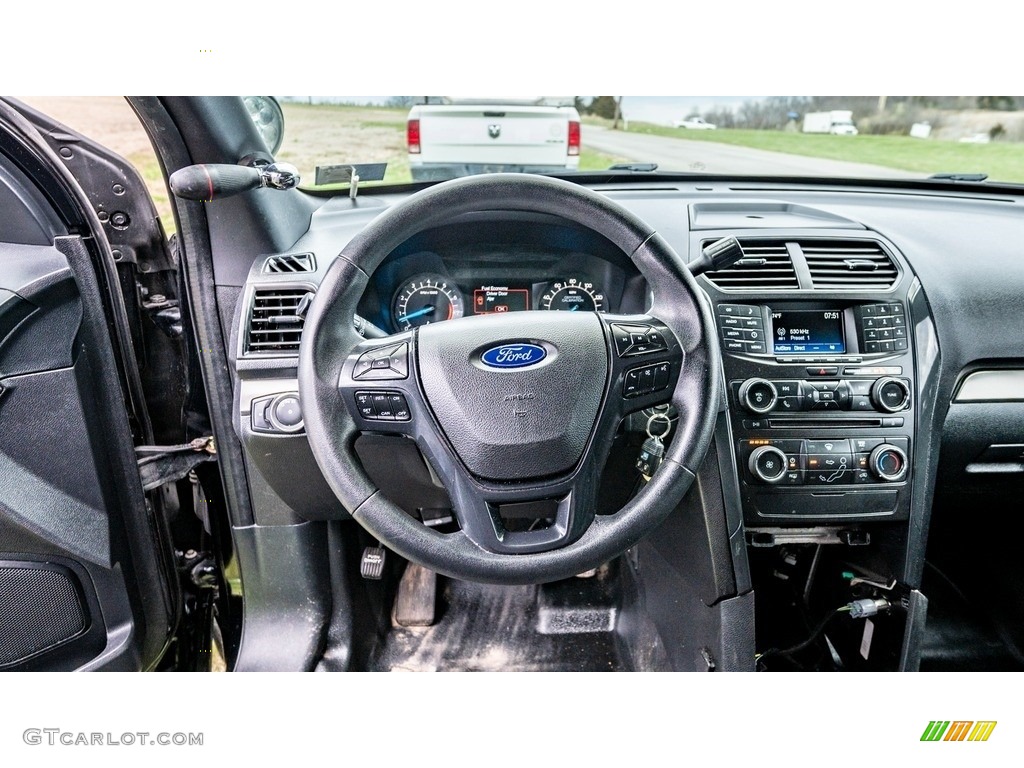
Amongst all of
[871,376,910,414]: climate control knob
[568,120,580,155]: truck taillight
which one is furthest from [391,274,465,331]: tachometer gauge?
[871,376,910,414]: climate control knob

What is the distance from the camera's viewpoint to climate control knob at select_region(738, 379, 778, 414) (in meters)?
1.61

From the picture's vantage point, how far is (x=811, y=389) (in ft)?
5.30

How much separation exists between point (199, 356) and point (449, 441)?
0.85m

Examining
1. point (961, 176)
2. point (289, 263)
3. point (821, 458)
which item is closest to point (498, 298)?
point (289, 263)

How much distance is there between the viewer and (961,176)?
6.80 feet

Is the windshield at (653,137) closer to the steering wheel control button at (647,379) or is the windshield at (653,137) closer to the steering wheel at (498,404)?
the steering wheel at (498,404)

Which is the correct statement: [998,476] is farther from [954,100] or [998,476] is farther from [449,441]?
[449,441]

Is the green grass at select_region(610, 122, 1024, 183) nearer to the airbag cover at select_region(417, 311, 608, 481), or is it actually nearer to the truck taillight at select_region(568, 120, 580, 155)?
the truck taillight at select_region(568, 120, 580, 155)

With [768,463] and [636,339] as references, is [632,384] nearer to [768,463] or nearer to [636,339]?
[636,339]

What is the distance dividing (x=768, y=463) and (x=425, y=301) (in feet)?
2.70

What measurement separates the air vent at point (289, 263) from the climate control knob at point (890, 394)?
4.04ft

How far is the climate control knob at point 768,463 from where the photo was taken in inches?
64.1

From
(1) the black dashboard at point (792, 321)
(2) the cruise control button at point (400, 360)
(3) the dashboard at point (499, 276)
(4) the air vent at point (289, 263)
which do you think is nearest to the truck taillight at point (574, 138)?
(1) the black dashboard at point (792, 321)
